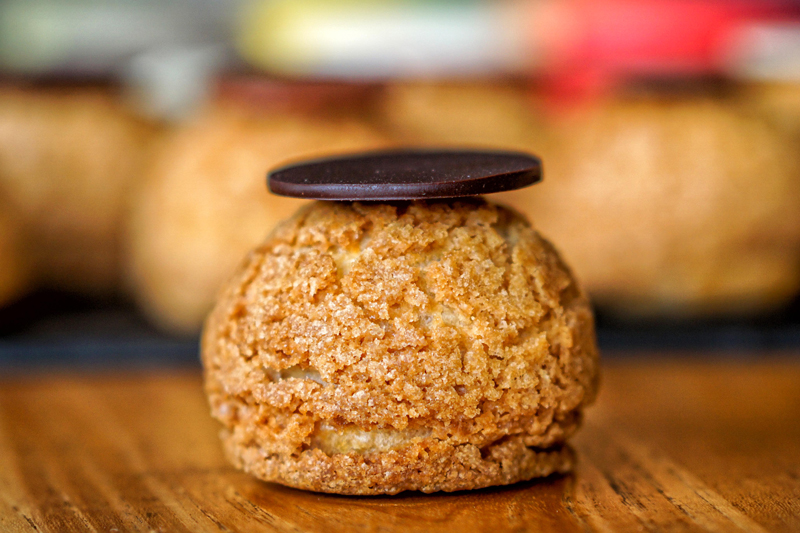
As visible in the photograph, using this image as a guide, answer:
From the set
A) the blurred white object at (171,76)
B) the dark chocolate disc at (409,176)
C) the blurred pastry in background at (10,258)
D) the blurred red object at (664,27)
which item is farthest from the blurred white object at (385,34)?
the dark chocolate disc at (409,176)

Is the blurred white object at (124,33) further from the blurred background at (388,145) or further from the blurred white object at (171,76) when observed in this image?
the blurred background at (388,145)

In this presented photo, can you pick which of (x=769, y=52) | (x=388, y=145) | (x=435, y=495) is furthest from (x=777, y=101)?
(x=435, y=495)

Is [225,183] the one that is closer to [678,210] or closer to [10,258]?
[10,258]

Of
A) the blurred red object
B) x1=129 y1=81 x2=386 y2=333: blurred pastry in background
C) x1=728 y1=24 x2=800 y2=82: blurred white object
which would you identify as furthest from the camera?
the blurred red object

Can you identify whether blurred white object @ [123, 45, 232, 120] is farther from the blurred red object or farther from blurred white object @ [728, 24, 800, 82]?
blurred white object @ [728, 24, 800, 82]

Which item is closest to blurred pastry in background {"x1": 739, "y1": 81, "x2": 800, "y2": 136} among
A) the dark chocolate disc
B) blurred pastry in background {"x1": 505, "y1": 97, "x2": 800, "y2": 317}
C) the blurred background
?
the blurred background
